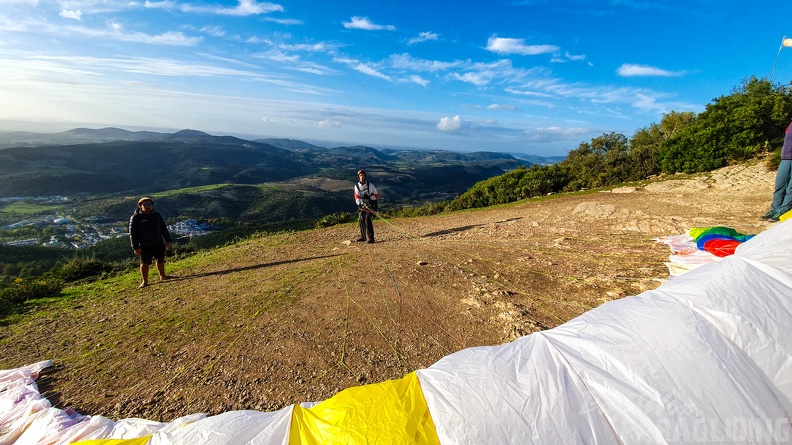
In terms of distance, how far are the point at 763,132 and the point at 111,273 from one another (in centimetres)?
2403

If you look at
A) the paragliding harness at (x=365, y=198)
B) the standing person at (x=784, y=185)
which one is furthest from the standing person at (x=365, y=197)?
the standing person at (x=784, y=185)

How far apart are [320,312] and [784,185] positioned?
401 inches

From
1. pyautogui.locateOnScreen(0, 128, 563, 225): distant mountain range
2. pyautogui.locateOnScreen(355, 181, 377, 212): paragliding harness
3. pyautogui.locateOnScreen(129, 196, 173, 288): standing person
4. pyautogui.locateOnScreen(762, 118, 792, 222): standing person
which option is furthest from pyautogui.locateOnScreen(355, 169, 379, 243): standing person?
pyautogui.locateOnScreen(0, 128, 563, 225): distant mountain range

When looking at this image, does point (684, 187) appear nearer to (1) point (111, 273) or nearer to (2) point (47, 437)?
(2) point (47, 437)

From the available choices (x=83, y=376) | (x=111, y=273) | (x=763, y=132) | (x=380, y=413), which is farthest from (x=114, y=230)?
(x=763, y=132)

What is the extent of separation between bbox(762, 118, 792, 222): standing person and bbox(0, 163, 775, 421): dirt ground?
475 millimetres

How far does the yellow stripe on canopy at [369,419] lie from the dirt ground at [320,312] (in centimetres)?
121

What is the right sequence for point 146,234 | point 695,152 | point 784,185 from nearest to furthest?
point 146,234 → point 784,185 → point 695,152

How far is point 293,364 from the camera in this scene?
367 centimetres

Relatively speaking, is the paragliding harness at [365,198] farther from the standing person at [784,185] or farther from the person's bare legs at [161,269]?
the standing person at [784,185]

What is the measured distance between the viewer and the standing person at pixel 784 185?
6.82 metres

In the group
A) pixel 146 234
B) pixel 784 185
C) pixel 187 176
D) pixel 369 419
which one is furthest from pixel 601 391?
pixel 187 176

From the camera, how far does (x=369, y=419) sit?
1.99 meters

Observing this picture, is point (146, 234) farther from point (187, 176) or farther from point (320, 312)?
point (187, 176)
